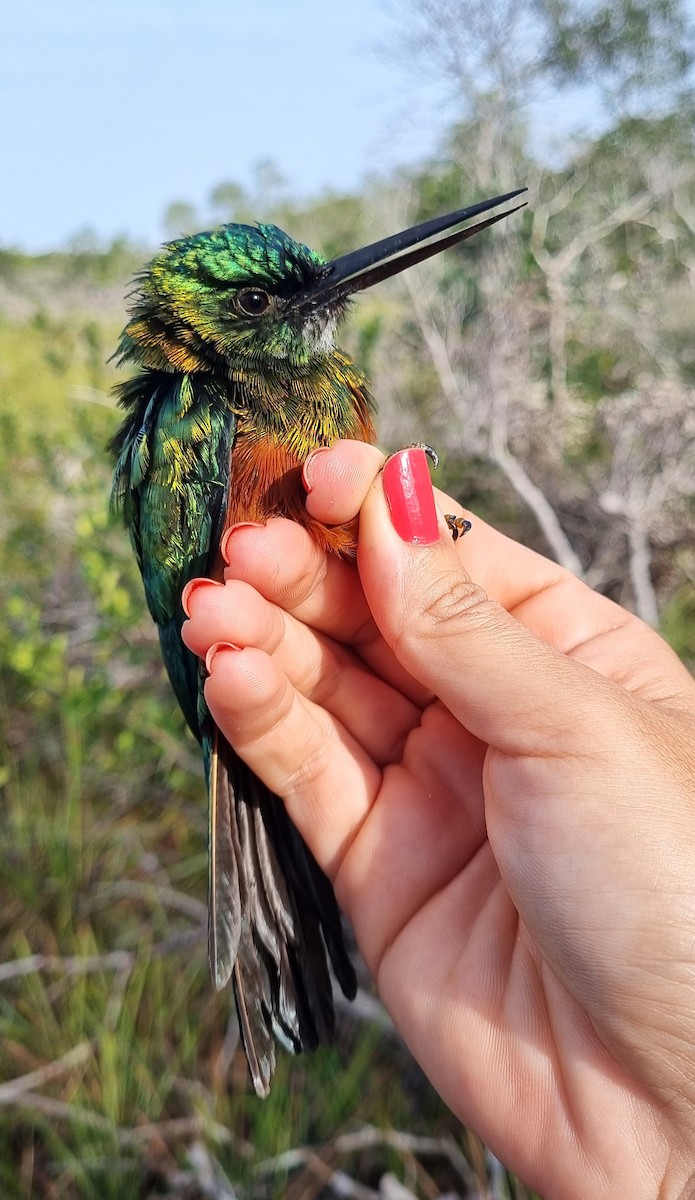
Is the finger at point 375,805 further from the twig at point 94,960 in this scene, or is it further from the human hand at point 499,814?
the twig at point 94,960

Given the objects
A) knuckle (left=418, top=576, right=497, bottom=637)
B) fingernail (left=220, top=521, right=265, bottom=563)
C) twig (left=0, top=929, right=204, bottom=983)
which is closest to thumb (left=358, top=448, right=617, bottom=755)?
knuckle (left=418, top=576, right=497, bottom=637)

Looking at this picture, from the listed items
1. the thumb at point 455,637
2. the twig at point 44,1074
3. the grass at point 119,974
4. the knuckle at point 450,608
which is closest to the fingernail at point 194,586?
the thumb at point 455,637

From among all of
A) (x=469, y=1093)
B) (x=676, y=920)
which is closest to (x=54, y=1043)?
(x=469, y=1093)

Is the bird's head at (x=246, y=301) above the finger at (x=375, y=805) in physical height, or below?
above

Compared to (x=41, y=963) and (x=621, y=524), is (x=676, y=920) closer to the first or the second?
(x=41, y=963)

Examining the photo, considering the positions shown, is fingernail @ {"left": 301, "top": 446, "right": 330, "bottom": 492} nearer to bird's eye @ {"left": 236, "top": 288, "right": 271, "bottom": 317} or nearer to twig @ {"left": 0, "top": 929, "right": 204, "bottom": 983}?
bird's eye @ {"left": 236, "top": 288, "right": 271, "bottom": 317}

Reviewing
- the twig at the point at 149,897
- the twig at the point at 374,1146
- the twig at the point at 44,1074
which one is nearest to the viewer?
the twig at the point at 374,1146
